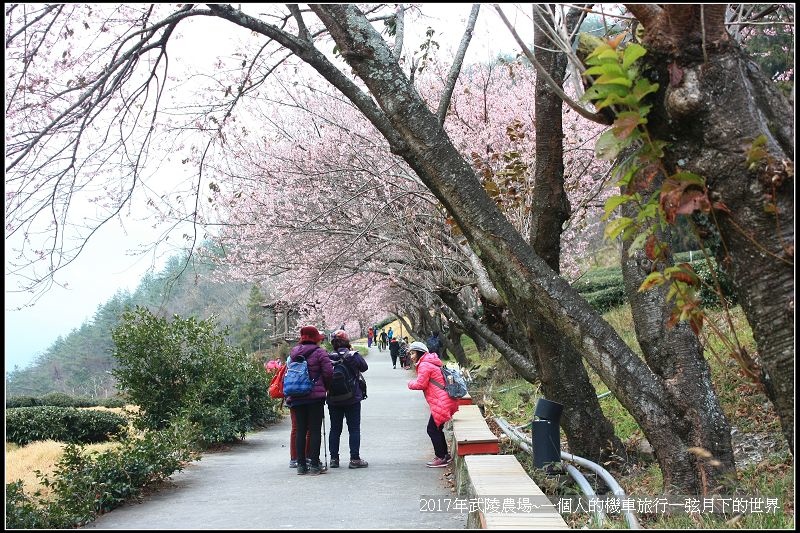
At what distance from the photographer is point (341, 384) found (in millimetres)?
10242

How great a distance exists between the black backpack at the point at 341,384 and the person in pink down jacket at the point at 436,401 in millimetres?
746

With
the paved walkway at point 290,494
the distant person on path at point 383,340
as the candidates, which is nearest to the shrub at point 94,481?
the paved walkway at point 290,494

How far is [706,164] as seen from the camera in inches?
168

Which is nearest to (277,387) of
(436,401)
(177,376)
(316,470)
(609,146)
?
(316,470)

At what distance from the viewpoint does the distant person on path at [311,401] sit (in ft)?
32.5

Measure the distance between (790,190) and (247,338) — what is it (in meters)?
60.2

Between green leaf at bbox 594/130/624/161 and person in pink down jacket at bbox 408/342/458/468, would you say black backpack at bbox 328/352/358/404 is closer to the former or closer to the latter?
person in pink down jacket at bbox 408/342/458/468

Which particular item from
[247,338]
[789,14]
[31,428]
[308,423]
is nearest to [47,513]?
[308,423]

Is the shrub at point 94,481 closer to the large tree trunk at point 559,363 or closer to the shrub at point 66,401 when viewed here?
the large tree trunk at point 559,363

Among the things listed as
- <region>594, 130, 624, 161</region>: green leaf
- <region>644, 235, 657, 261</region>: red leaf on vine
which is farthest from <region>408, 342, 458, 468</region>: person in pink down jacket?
<region>594, 130, 624, 161</region>: green leaf

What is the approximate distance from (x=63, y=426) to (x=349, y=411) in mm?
10191

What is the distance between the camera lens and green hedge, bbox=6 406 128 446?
1786cm

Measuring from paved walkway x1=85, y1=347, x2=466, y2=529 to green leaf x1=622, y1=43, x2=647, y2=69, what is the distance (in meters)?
4.32

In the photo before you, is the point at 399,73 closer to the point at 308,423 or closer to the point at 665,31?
the point at 665,31
